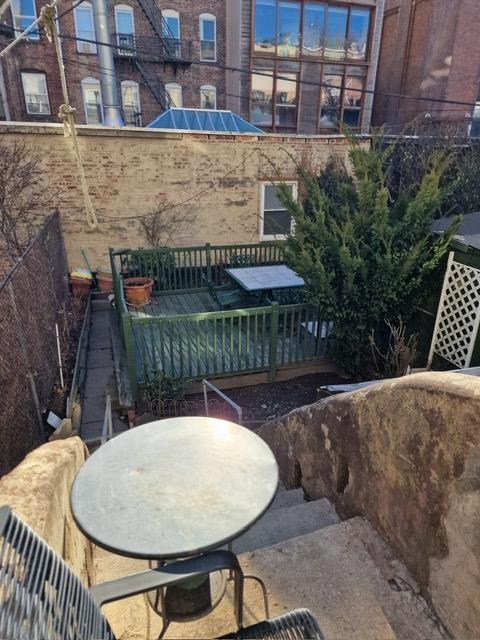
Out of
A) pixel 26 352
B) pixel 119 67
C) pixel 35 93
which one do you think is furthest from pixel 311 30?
pixel 26 352

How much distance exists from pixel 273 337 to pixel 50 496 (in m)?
4.75

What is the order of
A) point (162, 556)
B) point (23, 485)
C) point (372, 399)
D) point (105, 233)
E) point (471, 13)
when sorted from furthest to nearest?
point (471, 13), point (105, 233), point (372, 399), point (23, 485), point (162, 556)

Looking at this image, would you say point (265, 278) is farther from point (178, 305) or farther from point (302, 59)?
point (302, 59)

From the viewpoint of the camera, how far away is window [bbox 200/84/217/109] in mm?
19547

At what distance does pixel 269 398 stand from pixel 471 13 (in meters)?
19.0

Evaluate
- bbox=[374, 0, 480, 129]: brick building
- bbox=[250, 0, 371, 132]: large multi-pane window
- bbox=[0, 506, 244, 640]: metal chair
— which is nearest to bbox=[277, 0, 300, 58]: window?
bbox=[250, 0, 371, 132]: large multi-pane window

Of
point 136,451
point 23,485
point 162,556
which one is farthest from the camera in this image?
point 136,451

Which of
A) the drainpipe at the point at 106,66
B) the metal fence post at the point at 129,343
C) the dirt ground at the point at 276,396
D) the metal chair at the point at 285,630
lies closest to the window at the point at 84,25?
the drainpipe at the point at 106,66

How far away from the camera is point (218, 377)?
614 cm

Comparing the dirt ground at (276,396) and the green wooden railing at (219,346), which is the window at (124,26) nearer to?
the green wooden railing at (219,346)

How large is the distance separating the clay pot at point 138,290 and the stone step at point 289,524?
6.28 metres

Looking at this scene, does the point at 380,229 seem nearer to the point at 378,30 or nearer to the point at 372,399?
the point at 372,399

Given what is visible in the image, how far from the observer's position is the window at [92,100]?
60.0 feet

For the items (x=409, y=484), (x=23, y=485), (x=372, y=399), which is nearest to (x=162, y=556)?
(x=23, y=485)
